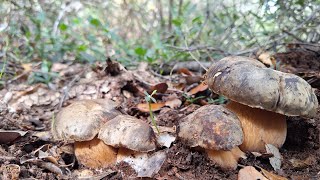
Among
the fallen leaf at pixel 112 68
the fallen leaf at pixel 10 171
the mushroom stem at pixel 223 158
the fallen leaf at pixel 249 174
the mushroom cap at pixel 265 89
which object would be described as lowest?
the fallen leaf at pixel 249 174

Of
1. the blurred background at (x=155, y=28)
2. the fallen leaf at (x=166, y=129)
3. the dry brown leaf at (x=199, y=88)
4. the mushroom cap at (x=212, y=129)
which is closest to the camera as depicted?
the mushroom cap at (x=212, y=129)

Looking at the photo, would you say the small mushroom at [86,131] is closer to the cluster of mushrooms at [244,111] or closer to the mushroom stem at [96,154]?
the mushroom stem at [96,154]

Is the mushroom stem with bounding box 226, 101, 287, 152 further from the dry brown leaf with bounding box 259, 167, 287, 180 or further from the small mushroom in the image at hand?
the small mushroom

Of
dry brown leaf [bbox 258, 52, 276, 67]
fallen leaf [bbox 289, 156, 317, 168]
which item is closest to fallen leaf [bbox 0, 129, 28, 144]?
Answer: fallen leaf [bbox 289, 156, 317, 168]

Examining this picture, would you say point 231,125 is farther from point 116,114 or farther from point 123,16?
point 123,16

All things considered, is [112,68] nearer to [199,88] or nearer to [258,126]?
[199,88]

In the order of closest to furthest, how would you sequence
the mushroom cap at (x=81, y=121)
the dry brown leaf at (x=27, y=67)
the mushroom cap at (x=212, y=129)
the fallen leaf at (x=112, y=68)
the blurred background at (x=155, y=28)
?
the mushroom cap at (x=212, y=129) → the mushroom cap at (x=81, y=121) → the fallen leaf at (x=112, y=68) → the blurred background at (x=155, y=28) → the dry brown leaf at (x=27, y=67)

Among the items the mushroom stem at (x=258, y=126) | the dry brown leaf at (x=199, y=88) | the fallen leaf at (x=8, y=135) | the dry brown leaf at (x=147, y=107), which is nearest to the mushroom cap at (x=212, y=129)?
the mushroom stem at (x=258, y=126)

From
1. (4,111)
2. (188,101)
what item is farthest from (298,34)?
(4,111)
